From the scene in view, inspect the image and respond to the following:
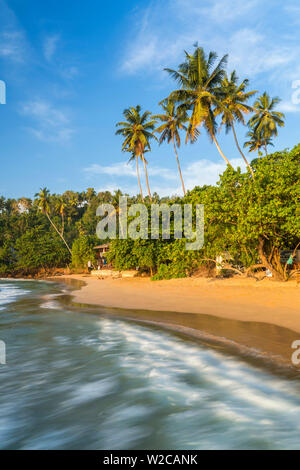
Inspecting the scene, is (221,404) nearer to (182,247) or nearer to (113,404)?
(113,404)

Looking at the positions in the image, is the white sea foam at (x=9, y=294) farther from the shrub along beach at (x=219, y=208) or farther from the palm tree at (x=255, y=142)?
the palm tree at (x=255, y=142)

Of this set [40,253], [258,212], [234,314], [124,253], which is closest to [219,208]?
[258,212]

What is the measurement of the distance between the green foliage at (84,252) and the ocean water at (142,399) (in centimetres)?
3509

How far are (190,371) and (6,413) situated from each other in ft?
9.64

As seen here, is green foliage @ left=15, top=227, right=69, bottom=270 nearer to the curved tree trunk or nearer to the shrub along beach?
the shrub along beach

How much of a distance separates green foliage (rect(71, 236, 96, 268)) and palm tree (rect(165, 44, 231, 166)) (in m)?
24.6

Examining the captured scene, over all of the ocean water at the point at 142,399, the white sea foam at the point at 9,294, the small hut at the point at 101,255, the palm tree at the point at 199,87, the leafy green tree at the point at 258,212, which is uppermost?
the palm tree at the point at 199,87

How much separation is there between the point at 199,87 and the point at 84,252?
88.9 feet

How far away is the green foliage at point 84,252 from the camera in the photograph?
4212cm

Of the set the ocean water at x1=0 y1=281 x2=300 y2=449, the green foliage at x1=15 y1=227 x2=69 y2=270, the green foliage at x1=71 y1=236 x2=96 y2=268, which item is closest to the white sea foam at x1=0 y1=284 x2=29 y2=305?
the ocean water at x1=0 y1=281 x2=300 y2=449

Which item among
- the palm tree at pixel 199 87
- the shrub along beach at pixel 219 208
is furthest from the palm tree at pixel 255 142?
the palm tree at pixel 199 87

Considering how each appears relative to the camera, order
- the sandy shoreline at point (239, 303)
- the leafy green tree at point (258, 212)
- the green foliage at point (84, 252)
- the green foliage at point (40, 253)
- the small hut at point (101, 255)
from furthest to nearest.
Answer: the green foliage at point (40, 253), the green foliage at point (84, 252), the small hut at point (101, 255), the leafy green tree at point (258, 212), the sandy shoreline at point (239, 303)

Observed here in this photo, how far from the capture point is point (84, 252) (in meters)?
42.4
